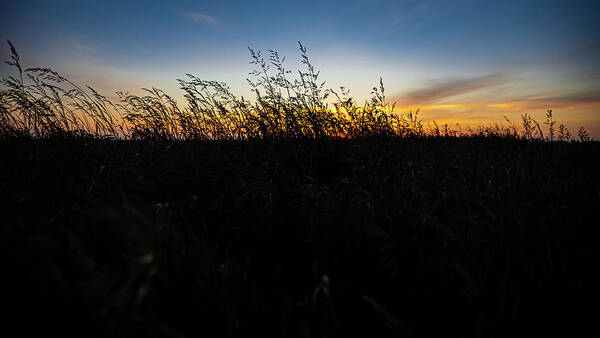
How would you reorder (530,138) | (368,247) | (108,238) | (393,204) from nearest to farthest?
(108,238) → (368,247) → (393,204) → (530,138)

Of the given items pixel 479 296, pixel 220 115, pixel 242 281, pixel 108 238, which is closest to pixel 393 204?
pixel 479 296

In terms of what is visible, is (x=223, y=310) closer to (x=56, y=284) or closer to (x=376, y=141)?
(x=56, y=284)

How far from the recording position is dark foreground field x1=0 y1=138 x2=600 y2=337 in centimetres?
87

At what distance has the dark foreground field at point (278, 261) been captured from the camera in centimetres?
87

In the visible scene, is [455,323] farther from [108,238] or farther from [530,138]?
[530,138]

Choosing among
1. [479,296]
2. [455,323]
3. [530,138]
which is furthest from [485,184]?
[530,138]

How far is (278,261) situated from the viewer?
136cm

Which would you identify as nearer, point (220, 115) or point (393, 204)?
point (393, 204)

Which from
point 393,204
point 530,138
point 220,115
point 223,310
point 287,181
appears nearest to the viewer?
point 223,310

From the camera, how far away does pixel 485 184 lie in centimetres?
225

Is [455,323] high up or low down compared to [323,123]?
down

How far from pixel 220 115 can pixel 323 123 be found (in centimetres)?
180

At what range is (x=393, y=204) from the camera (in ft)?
5.96

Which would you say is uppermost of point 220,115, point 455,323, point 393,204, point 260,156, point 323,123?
point 220,115
